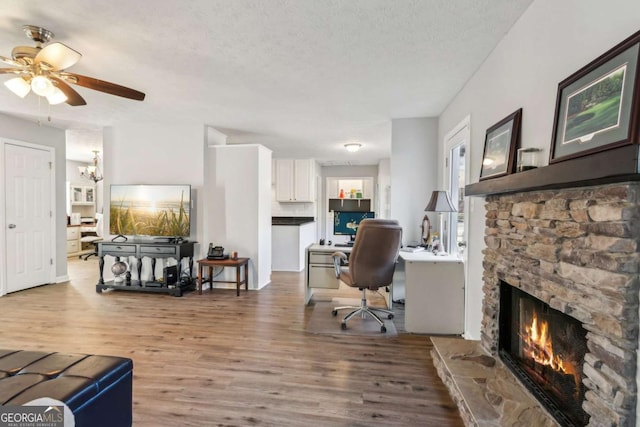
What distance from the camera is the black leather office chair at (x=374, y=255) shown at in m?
3.14

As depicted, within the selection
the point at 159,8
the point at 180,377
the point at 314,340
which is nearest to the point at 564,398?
the point at 314,340

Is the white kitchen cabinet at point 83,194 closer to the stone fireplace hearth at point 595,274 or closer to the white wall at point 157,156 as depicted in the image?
the white wall at point 157,156

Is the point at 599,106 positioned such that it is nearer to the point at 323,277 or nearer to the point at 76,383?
the point at 76,383

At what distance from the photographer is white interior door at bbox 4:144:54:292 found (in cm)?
439

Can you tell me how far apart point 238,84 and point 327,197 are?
5704mm

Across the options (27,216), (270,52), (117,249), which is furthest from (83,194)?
(270,52)

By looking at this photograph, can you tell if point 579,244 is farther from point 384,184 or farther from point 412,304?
point 384,184

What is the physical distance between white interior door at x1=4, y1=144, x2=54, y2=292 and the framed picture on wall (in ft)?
19.3

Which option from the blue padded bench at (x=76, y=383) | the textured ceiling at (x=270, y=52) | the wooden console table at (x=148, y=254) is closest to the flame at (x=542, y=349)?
the textured ceiling at (x=270, y=52)

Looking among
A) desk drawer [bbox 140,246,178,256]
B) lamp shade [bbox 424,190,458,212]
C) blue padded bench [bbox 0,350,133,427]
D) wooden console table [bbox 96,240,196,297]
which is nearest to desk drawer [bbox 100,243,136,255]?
wooden console table [bbox 96,240,196,297]

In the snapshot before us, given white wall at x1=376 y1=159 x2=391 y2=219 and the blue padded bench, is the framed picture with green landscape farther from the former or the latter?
white wall at x1=376 y1=159 x2=391 y2=219

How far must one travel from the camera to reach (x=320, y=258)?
12.9ft

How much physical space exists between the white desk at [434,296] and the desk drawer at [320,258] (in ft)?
3.59

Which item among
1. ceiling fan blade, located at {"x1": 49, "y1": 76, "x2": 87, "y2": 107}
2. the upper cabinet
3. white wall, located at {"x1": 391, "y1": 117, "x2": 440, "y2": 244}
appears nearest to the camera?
ceiling fan blade, located at {"x1": 49, "y1": 76, "x2": 87, "y2": 107}
